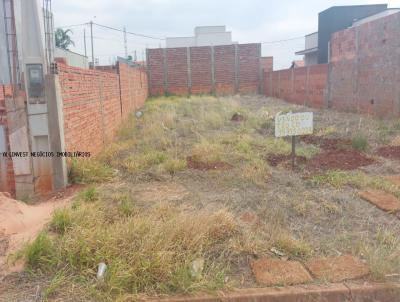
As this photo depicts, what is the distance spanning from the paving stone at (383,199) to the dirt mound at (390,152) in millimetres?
2212

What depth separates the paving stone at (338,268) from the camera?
2723mm

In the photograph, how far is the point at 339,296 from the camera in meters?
2.58

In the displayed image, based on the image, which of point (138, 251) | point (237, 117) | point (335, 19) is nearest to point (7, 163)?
point (138, 251)

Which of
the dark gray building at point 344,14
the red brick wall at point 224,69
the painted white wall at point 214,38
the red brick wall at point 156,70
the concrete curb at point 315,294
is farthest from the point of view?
the painted white wall at point 214,38

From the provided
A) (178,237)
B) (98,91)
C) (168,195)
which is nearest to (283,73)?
(98,91)

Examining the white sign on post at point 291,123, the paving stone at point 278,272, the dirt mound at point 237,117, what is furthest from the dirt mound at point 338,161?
the dirt mound at point 237,117

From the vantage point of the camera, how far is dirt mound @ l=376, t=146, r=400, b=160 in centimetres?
636

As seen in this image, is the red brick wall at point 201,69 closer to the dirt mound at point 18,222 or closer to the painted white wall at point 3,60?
the painted white wall at point 3,60

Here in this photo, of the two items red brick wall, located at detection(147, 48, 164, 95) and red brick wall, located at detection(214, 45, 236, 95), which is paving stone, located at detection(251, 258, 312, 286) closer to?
red brick wall, located at detection(214, 45, 236, 95)

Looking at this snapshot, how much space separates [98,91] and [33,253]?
191 inches

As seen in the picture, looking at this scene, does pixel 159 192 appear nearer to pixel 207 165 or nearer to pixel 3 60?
pixel 207 165

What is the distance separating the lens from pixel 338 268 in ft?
9.26

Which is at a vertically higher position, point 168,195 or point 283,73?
point 283,73

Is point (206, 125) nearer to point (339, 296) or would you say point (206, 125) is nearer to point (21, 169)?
point (21, 169)
